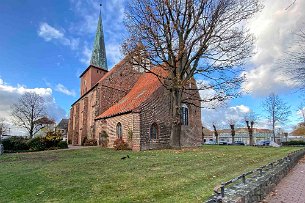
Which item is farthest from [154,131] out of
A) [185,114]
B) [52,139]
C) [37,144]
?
[37,144]

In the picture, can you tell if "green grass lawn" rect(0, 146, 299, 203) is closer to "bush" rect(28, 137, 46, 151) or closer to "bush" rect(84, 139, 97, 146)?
"bush" rect(28, 137, 46, 151)

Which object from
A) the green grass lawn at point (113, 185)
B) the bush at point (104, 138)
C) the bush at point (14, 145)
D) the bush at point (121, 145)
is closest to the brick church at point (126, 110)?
the bush at point (104, 138)

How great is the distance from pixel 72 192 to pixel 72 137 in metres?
35.1

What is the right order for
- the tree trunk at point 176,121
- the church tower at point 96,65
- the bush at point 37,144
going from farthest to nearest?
the church tower at point 96,65 → the bush at point 37,144 → the tree trunk at point 176,121

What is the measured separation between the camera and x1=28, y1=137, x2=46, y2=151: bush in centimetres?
2328

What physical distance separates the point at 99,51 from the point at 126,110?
22.6 metres

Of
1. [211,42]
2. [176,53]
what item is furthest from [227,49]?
[176,53]

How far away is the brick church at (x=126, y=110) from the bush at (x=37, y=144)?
5927 mm

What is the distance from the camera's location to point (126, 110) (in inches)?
881

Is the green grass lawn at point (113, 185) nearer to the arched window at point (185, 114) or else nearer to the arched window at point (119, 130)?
the arched window at point (119, 130)

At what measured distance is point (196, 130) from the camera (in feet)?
93.6

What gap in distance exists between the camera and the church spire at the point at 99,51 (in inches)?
1618

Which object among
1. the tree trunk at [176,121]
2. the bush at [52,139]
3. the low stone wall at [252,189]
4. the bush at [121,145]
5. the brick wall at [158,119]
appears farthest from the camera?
the bush at [52,139]

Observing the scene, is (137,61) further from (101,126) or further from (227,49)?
(101,126)
